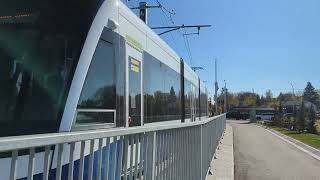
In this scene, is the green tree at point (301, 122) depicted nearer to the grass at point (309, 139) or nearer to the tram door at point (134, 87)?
the grass at point (309, 139)

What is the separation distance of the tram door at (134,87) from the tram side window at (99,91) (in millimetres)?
934

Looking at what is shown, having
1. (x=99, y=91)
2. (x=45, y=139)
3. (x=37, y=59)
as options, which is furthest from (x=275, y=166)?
(x=45, y=139)

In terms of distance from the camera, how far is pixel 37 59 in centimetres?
604

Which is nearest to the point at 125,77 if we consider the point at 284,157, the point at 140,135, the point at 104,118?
the point at 104,118

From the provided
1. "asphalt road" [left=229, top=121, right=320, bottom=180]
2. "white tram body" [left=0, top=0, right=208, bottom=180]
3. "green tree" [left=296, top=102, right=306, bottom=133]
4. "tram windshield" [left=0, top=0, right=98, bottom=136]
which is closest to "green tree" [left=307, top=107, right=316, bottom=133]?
"green tree" [left=296, top=102, right=306, bottom=133]

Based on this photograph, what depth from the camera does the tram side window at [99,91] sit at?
666cm

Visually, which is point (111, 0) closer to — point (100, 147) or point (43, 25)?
point (43, 25)

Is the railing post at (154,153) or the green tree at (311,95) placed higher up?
the green tree at (311,95)

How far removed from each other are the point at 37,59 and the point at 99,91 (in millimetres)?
1473

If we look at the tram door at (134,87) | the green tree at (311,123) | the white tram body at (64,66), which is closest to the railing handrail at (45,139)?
the white tram body at (64,66)

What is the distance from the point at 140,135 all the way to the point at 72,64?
2023 mm

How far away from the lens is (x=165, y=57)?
14133mm

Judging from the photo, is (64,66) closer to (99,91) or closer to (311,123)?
(99,91)

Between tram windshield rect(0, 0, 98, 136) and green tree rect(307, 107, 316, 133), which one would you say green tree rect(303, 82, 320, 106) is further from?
tram windshield rect(0, 0, 98, 136)
